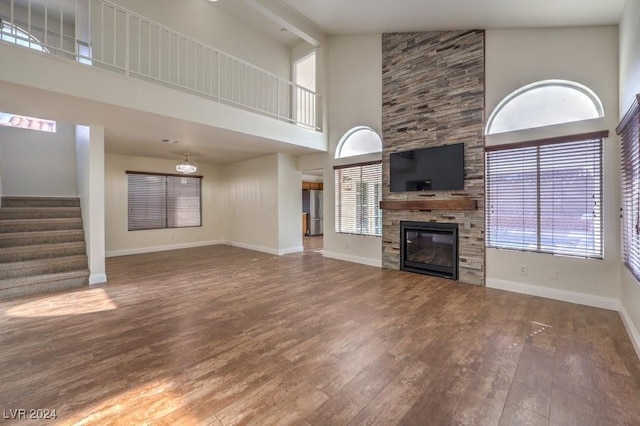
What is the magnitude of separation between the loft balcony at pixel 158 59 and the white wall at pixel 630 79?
15.2 ft

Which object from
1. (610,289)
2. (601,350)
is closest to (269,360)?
(601,350)

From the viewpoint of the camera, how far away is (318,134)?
6.39 metres

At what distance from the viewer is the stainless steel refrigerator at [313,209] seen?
11.0m

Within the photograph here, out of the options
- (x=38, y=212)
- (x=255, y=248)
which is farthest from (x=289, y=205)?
(x=38, y=212)

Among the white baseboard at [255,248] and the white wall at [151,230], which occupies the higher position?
the white wall at [151,230]

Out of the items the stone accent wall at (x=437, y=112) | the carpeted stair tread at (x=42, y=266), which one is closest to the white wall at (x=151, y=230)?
the carpeted stair tread at (x=42, y=266)

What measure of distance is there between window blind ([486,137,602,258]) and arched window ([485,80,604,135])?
360 millimetres

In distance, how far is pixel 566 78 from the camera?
3695 mm

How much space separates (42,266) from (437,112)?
6.86m

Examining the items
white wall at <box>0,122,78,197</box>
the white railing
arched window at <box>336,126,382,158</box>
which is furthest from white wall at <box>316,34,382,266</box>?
white wall at <box>0,122,78,197</box>

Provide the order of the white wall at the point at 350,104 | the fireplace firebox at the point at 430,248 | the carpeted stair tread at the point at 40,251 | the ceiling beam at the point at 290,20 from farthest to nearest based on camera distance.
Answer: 1. the white wall at the point at 350,104
2. the ceiling beam at the point at 290,20
3. the fireplace firebox at the point at 430,248
4. the carpeted stair tread at the point at 40,251

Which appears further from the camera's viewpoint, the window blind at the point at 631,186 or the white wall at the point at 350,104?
the white wall at the point at 350,104

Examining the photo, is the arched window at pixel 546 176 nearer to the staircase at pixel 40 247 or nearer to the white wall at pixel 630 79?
the white wall at pixel 630 79

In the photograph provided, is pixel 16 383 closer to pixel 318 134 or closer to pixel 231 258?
pixel 231 258
